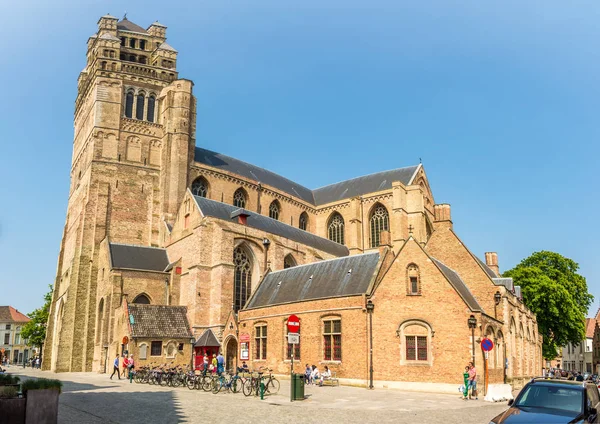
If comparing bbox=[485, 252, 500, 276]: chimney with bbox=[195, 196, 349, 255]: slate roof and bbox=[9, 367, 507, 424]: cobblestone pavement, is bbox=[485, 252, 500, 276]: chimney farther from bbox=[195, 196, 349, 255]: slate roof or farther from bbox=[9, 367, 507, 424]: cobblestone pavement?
bbox=[9, 367, 507, 424]: cobblestone pavement

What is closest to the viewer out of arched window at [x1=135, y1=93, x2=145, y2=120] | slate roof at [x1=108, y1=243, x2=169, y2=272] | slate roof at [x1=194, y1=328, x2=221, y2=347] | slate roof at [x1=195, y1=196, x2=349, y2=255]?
slate roof at [x1=194, y1=328, x2=221, y2=347]

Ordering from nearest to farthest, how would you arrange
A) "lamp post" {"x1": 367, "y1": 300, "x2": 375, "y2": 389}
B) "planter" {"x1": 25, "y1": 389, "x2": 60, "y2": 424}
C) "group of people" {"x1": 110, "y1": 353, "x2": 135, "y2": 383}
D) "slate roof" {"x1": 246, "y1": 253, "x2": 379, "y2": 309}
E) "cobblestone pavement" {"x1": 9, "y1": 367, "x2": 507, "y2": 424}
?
1. "planter" {"x1": 25, "y1": 389, "x2": 60, "y2": 424}
2. "cobblestone pavement" {"x1": 9, "y1": 367, "x2": 507, "y2": 424}
3. "lamp post" {"x1": 367, "y1": 300, "x2": 375, "y2": 389}
4. "group of people" {"x1": 110, "y1": 353, "x2": 135, "y2": 383}
5. "slate roof" {"x1": 246, "y1": 253, "x2": 379, "y2": 309}

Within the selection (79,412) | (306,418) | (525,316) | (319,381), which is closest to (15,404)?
(79,412)

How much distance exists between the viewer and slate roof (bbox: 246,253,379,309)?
29422 mm

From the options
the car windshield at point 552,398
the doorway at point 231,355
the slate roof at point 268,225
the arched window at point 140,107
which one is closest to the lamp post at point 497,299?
the doorway at point 231,355

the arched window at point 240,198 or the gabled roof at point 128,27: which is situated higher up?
the gabled roof at point 128,27

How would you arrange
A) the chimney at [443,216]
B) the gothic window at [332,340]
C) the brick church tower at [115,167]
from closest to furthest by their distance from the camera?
the gothic window at [332,340] → the chimney at [443,216] → the brick church tower at [115,167]

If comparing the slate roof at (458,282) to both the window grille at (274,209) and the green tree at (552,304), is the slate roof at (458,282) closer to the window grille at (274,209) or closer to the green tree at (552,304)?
the green tree at (552,304)

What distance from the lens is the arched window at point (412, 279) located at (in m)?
25.8

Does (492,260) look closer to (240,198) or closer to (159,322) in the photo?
(240,198)

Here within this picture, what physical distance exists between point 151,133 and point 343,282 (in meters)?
26.9

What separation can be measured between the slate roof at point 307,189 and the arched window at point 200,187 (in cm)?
198

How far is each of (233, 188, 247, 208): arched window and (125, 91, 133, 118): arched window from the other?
12087 millimetres

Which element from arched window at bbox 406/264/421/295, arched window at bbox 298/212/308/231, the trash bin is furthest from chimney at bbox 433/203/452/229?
arched window at bbox 298/212/308/231
